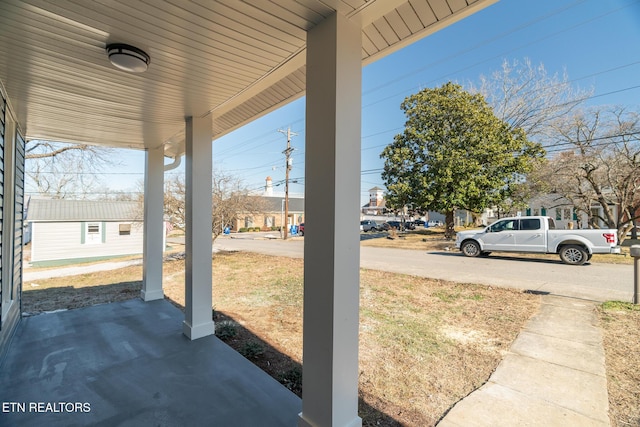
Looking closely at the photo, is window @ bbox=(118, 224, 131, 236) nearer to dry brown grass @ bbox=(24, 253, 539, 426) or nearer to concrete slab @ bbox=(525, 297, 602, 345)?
dry brown grass @ bbox=(24, 253, 539, 426)

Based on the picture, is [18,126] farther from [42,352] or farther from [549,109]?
[549,109]

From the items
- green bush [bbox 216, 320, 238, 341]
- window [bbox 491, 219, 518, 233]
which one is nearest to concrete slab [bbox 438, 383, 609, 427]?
green bush [bbox 216, 320, 238, 341]

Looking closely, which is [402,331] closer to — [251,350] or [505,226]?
[251,350]

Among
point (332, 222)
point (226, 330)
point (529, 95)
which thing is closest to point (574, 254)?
point (226, 330)

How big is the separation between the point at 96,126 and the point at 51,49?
6.40 feet

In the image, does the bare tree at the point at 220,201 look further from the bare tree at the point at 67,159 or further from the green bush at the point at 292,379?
the green bush at the point at 292,379

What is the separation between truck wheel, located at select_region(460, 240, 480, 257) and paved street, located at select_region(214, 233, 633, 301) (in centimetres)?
40

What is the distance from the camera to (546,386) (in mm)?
2449

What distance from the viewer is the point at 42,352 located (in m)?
2.98

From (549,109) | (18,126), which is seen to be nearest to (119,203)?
(18,126)

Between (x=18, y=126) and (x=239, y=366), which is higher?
(x=18, y=126)

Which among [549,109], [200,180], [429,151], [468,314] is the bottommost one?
[468,314]

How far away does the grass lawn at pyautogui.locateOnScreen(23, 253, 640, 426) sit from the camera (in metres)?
2.34

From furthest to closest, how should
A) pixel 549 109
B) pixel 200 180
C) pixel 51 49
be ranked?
pixel 549 109 < pixel 200 180 < pixel 51 49
